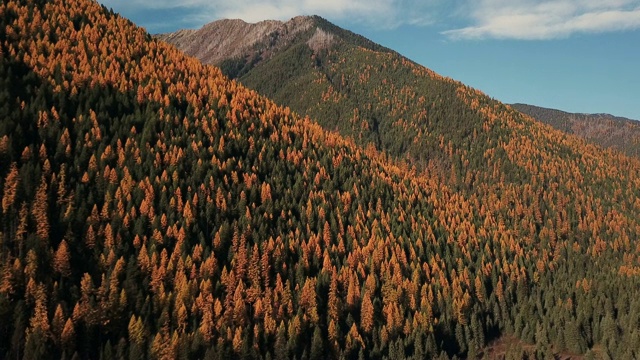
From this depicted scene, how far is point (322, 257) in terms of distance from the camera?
609ft

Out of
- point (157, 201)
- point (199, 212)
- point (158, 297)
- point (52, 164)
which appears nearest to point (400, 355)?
point (158, 297)

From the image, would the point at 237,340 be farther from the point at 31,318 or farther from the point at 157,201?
the point at 157,201

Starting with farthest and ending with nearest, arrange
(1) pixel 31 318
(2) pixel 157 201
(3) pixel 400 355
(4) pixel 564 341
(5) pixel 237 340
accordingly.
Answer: (2) pixel 157 201 < (4) pixel 564 341 < (3) pixel 400 355 < (5) pixel 237 340 < (1) pixel 31 318

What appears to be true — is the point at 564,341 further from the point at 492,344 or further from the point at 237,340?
the point at 237,340

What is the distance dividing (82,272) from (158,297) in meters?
22.6

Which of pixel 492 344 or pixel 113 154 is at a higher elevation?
pixel 113 154

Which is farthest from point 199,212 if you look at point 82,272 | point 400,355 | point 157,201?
point 400,355

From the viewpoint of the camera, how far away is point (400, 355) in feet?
483

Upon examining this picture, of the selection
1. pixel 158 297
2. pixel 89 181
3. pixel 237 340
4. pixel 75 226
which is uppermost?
pixel 89 181

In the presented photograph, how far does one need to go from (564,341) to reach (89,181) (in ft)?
536

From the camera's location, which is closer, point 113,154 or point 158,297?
point 158,297

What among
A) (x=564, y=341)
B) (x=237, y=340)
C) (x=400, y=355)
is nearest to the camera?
(x=237, y=340)

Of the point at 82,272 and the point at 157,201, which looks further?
the point at 157,201

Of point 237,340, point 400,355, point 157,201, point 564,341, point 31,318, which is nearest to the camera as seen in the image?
point 31,318
